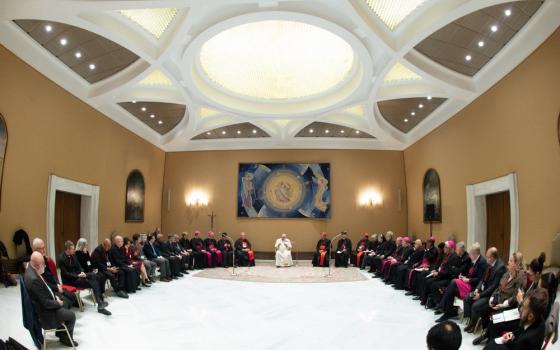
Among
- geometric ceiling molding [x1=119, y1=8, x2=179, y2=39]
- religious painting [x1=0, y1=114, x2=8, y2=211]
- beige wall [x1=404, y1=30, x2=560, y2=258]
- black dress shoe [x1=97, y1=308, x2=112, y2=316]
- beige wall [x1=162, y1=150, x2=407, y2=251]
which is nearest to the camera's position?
black dress shoe [x1=97, y1=308, x2=112, y2=316]

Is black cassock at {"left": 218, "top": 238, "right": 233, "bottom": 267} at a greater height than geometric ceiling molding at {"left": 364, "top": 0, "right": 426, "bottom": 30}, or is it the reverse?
geometric ceiling molding at {"left": 364, "top": 0, "right": 426, "bottom": 30}

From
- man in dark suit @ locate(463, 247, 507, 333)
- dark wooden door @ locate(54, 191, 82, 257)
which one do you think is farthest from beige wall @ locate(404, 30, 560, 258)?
dark wooden door @ locate(54, 191, 82, 257)

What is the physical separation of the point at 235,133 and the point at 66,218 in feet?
24.1

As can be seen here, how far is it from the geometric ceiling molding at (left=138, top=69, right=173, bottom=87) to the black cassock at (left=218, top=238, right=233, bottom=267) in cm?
635

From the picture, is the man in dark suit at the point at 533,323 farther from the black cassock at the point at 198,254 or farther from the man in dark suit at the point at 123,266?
the black cassock at the point at 198,254

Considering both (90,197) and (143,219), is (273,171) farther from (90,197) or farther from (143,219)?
(90,197)

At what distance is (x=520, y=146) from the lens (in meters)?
8.73

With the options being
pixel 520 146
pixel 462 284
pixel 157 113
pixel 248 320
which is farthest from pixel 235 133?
pixel 462 284

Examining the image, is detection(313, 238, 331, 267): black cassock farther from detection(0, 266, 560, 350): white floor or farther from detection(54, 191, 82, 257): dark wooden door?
detection(54, 191, 82, 257): dark wooden door

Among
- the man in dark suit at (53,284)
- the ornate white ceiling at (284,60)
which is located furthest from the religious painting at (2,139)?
the man in dark suit at (53,284)

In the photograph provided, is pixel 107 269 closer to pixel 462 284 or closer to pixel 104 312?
pixel 104 312

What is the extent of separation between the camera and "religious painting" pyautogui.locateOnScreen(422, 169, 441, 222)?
13.3 metres

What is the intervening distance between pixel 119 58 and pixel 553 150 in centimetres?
1005

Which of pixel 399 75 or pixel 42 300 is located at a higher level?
pixel 399 75
